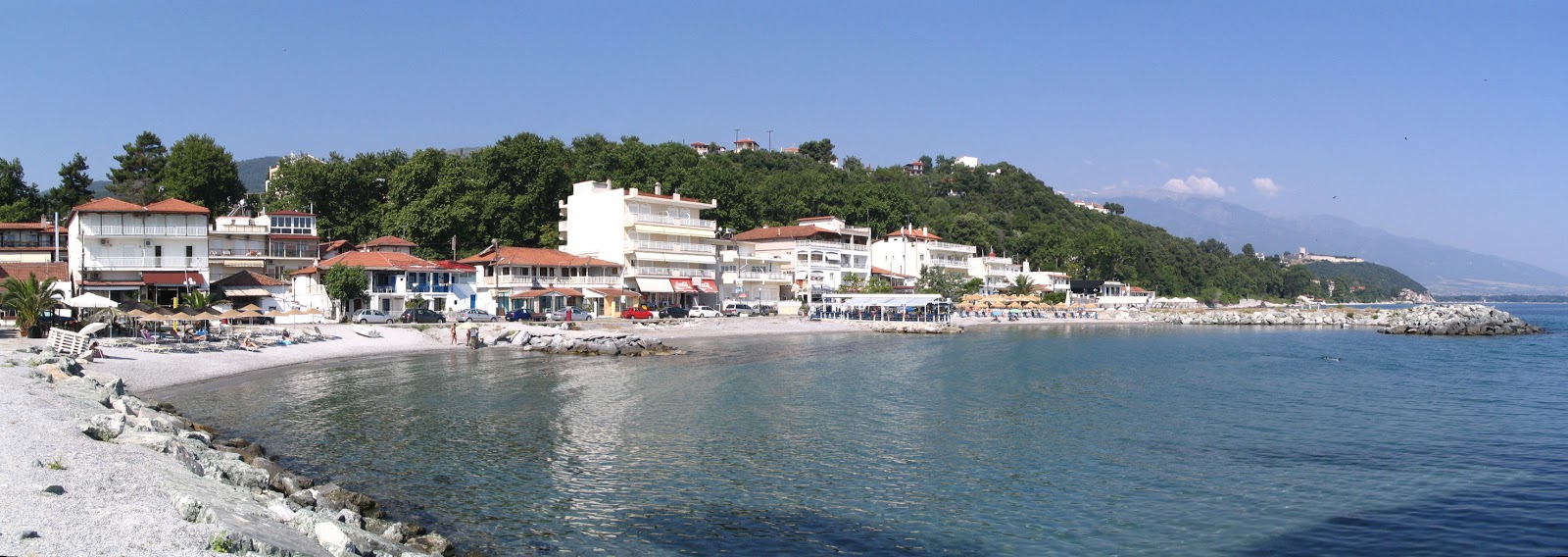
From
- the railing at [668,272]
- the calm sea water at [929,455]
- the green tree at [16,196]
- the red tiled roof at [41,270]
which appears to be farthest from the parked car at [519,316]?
the green tree at [16,196]

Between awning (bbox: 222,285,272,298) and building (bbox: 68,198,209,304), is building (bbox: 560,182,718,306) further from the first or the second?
building (bbox: 68,198,209,304)

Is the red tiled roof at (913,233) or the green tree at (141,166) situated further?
the red tiled roof at (913,233)

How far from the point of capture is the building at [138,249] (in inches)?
1850

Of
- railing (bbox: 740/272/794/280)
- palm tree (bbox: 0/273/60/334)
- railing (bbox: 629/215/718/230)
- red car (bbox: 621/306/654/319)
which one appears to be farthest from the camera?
railing (bbox: 740/272/794/280)

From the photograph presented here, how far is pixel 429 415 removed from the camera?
22797mm

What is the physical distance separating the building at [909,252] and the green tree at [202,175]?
5256 centimetres

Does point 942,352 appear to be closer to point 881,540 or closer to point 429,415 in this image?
point 429,415

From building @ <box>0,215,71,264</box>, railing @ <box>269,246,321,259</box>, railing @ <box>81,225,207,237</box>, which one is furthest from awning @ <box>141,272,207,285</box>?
railing @ <box>269,246,321,259</box>

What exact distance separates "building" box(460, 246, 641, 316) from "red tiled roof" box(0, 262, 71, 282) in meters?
20.2

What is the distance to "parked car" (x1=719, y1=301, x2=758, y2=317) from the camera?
66.5 metres

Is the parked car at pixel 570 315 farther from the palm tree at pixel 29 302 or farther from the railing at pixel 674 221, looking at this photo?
the palm tree at pixel 29 302

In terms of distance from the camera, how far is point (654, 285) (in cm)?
6438

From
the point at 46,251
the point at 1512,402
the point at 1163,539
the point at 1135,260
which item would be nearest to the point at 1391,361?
the point at 1512,402

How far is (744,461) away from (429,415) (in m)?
9.29
